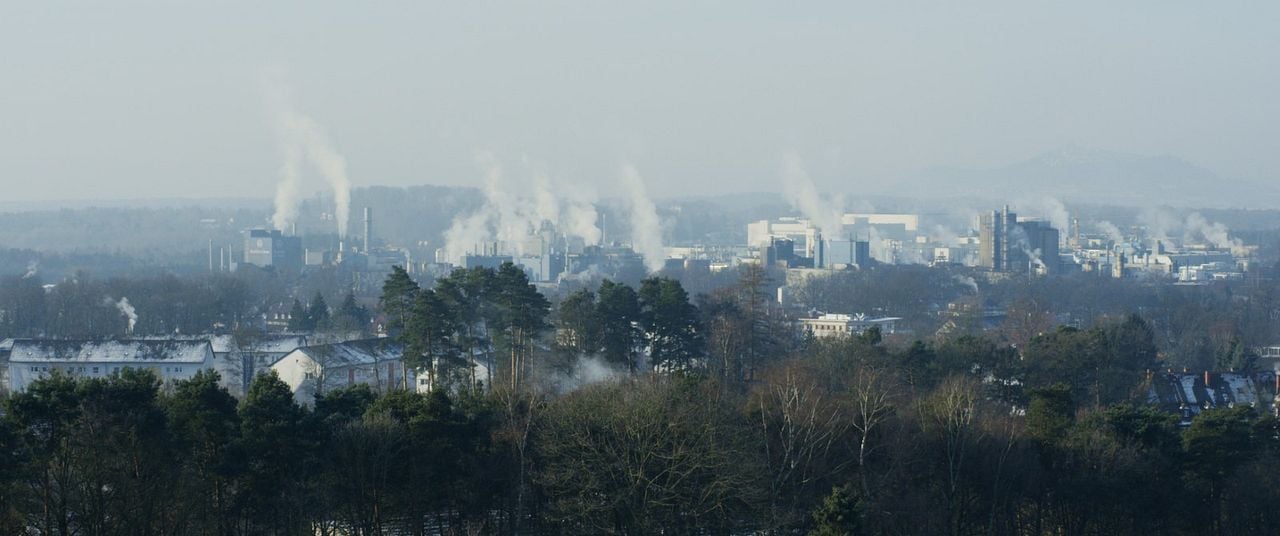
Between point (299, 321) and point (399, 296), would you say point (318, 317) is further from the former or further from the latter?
point (399, 296)

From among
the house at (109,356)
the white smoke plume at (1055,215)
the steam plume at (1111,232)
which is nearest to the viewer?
the house at (109,356)

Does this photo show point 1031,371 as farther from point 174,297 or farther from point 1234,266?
point 1234,266

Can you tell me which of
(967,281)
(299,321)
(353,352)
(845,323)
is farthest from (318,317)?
(967,281)

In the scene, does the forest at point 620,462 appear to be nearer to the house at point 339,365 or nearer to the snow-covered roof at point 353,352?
the house at point 339,365

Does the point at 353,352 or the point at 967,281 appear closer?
the point at 353,352

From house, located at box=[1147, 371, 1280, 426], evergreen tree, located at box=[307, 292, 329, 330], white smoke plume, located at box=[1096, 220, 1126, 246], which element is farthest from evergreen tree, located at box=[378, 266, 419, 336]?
white smoke plume, located at box=[1096, 220, 1126, 246]

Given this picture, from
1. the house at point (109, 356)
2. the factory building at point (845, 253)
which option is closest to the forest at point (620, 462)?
the house at point (109, 356)

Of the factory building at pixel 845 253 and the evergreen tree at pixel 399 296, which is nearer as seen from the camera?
the evergreen tree at pixel 399 296
